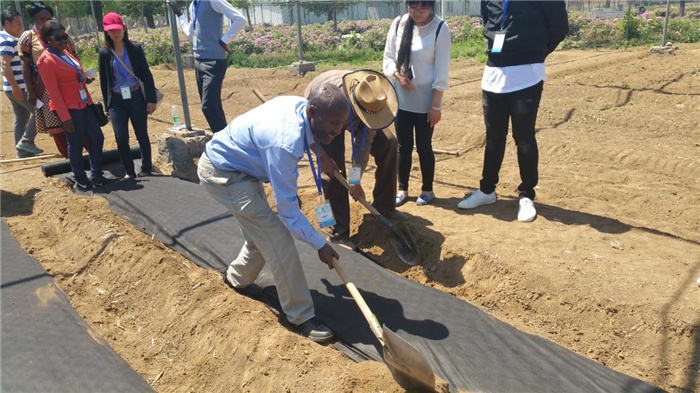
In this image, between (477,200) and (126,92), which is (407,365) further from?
(126,92)

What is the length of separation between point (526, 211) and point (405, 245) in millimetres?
1103

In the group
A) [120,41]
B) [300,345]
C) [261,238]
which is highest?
[120,41]

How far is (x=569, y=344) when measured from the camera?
3.37 m

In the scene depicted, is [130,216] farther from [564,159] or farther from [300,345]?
[564,159]

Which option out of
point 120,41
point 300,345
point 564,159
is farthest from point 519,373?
point 120,41

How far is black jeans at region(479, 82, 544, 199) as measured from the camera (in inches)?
169

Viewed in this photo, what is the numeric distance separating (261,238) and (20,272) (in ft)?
7.09

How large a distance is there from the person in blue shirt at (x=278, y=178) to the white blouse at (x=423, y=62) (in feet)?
5.61

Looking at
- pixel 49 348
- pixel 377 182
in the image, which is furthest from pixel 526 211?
pixel 49 348

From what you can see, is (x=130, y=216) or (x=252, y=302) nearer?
(x=252, y=302)

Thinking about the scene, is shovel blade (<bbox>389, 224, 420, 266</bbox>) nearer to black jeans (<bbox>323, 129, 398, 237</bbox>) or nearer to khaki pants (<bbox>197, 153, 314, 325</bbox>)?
black jeans (<bbox>323, 129, 398, 237</bbox>)

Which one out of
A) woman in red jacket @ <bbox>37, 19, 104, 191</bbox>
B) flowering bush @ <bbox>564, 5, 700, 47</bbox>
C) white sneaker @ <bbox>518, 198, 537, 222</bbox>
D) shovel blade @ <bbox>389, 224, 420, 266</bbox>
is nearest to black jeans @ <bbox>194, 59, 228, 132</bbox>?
woman in red jacket @ <bbox>37, 19, 104, 191</bbox>

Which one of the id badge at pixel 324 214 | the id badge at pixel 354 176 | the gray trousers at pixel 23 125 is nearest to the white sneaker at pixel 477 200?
the id badge at pixel 354 176

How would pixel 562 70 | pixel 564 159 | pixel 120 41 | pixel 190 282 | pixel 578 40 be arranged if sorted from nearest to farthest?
pixel 190 282 < pixel 120 41 < pixel 564 159 < pixel 562 70 < pixel 578 40
